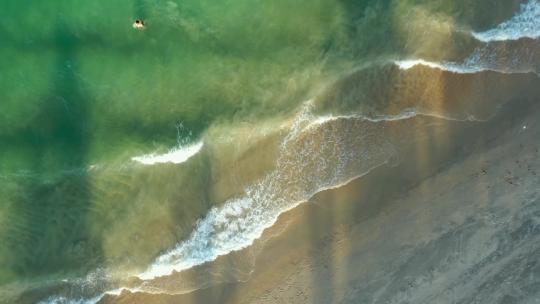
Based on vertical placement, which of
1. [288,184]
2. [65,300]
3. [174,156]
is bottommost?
[65,300]

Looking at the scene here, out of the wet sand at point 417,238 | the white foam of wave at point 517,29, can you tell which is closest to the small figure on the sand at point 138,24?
the wet sand at point 417,238

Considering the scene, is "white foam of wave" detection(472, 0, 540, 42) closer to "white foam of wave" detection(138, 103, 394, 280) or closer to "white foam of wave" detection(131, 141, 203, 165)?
"white foam of wave" detection(138, 103, 394, 280)

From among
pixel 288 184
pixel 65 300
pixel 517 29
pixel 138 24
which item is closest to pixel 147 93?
pixel 138 24

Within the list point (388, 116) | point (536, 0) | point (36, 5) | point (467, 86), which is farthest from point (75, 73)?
point (536, 0)

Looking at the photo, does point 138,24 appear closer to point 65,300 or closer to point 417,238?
point 65,300

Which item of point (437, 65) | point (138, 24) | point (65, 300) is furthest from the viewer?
point (138, 24)

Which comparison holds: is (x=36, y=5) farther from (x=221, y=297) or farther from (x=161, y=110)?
(x=221, y=297)

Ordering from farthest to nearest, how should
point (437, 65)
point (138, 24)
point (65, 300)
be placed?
point (138, 24) < point (437, 65) < point (65, 300)
